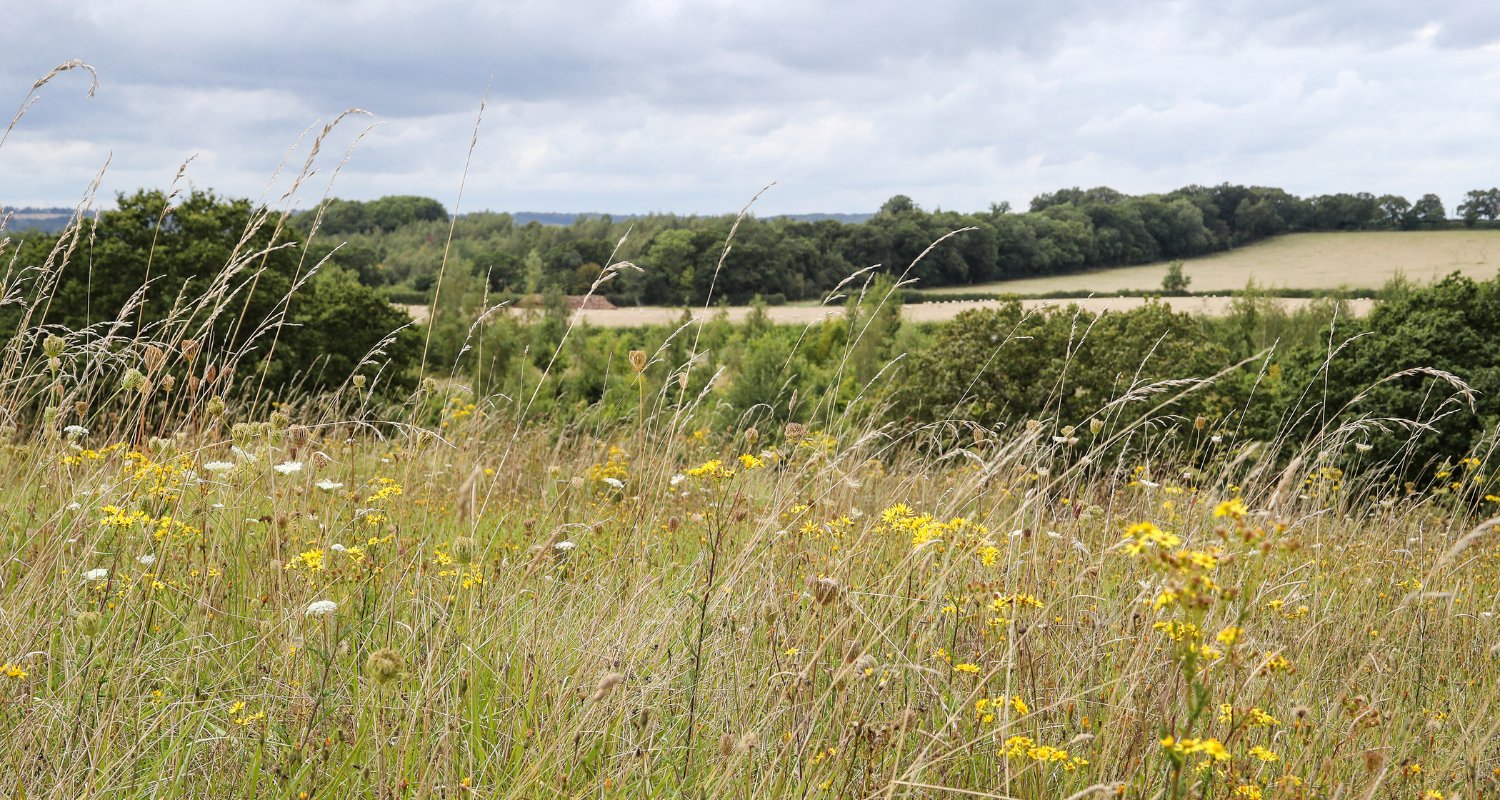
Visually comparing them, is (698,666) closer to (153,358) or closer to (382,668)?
(382,668)

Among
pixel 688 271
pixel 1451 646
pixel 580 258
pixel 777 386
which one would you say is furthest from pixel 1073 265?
pixel 1451 646

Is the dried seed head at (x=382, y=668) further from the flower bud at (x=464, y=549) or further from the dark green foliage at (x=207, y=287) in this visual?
the dark green foliage at (x=207, y=287)

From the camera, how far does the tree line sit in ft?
134

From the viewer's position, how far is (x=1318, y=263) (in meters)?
46.2

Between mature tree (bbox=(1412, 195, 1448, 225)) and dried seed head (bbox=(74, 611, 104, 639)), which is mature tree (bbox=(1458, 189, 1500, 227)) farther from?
dried seed head (bbox=(74, 611, 104, 639))

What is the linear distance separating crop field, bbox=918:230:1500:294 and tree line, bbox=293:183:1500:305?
1.37 metres

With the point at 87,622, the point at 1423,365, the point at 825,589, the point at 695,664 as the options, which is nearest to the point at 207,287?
the point at 87,622

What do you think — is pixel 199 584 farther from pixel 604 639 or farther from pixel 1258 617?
pixel 1258 617

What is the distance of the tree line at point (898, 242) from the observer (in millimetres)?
40906

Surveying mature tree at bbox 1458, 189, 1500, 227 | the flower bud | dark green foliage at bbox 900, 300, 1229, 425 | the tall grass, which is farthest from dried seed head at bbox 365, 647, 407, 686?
mature tree at bbox 1458, 189, 1500, 227

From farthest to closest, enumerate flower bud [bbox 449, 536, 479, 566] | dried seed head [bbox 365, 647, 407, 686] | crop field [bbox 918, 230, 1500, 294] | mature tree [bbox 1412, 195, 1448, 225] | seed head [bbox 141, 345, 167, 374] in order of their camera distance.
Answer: mature tree [bbox 1412, 195, 1448, 225], crop field [bbox 918, 230, 1500, 294], seed head [bbox 141, 345, 167, 374], flower bud [bbox 449, 536, 479, 566], dried seed head [bbox 365, 647, 407, 686]

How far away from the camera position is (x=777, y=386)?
38.3ft

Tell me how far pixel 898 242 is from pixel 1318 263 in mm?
24877

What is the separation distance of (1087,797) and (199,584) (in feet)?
7.57
